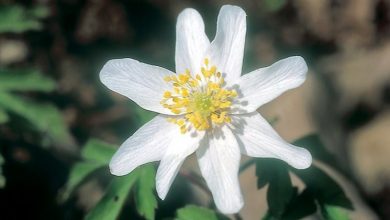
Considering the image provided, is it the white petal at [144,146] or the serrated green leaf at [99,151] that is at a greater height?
the white petal at [144,146]

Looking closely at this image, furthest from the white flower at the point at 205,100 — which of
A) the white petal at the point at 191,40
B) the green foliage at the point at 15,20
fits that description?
the green foliage at the point at 15,20

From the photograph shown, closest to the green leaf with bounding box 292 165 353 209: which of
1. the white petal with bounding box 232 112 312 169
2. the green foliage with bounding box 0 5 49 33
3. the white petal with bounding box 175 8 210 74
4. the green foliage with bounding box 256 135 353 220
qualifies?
the green foliage with bounding box 256 135 353 220

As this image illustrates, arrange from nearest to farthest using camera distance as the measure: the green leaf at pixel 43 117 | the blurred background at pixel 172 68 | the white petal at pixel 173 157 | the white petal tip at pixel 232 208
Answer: the white petal tip at pixel 232 208, the white petal at pixel 173 157, the green leaf at pixel 43 117, the blurred background at pixel 172 68

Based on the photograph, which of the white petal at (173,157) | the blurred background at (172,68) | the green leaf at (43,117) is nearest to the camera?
the white petal at (173,157)

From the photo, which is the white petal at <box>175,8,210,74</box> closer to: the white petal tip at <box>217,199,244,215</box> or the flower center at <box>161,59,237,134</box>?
the flower center at <box>161,59,237,134</box>

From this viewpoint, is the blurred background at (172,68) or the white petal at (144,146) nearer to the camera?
the white petal at (144,146)

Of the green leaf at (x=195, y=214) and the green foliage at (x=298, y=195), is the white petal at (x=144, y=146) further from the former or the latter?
the green foliage at (x=298, y=195)

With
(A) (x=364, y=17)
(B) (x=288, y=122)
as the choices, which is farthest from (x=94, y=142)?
(A) (x=364, y=17)

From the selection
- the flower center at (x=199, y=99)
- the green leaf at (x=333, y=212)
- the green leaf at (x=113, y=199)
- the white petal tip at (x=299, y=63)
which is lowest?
the green leaf at (x=113, y=199)
